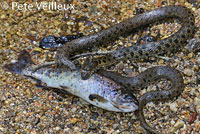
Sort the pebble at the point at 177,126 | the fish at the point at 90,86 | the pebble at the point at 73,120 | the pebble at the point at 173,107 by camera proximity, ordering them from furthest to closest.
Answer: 1. the pebble at the point at 173,107
2. the pebble at the point at 73,120
3. the pebble at the point at 177,126
4. the fish at the point at 90,86

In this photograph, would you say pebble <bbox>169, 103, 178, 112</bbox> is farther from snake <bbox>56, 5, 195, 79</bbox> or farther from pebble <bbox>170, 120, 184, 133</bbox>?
snake <bbox>56, 5, 195, 79</bbox>

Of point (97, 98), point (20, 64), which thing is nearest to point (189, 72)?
point (97, 98)

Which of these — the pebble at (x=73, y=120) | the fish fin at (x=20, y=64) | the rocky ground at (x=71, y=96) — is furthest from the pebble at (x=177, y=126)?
the fish fin at (x=20, y=64)

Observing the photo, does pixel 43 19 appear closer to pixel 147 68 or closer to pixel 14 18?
pixel 14 18

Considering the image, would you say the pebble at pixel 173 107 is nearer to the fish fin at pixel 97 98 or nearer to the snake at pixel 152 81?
the snake at pixel 152 81

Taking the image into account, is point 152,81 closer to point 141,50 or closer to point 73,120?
point 141,50

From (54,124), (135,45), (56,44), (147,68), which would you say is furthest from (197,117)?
(56,44)
